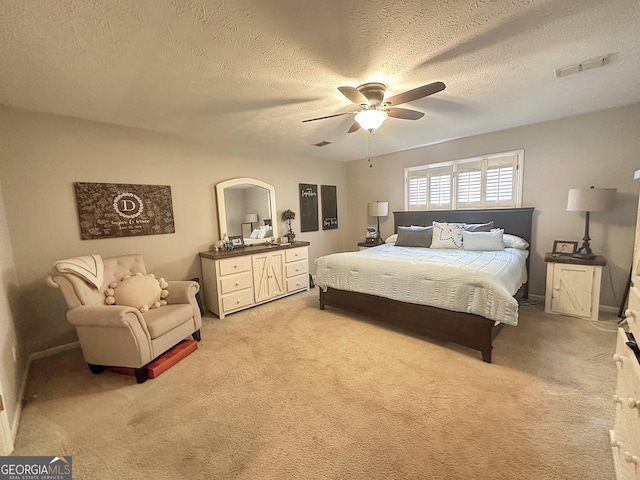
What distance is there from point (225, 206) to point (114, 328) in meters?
2.25

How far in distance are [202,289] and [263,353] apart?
1.71 meters

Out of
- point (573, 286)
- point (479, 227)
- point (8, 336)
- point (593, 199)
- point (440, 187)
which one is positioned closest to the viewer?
point (8, 336)

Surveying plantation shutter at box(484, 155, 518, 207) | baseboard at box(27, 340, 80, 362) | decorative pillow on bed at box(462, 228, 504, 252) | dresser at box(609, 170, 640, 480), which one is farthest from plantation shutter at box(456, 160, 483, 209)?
baseboard at box(27, 340, 80, 362)

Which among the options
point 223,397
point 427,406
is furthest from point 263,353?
point 427,406

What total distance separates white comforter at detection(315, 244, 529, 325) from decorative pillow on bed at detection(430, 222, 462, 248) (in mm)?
191

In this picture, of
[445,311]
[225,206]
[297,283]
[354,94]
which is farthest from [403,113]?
[297,283]

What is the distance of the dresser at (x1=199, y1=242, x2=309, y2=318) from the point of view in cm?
347

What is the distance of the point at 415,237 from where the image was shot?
417cm

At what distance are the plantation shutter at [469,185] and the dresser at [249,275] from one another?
281cm

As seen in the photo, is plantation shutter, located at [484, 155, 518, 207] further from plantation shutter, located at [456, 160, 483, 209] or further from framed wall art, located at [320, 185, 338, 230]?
framed wall art, located at [320, 185, 338, 230]

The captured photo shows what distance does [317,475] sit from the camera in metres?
1.34

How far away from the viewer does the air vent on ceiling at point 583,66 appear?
198 cm

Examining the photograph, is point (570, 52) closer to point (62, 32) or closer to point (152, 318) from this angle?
point (62, 32)

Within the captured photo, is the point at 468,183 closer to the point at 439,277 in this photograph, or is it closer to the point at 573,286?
the point at 573,286
